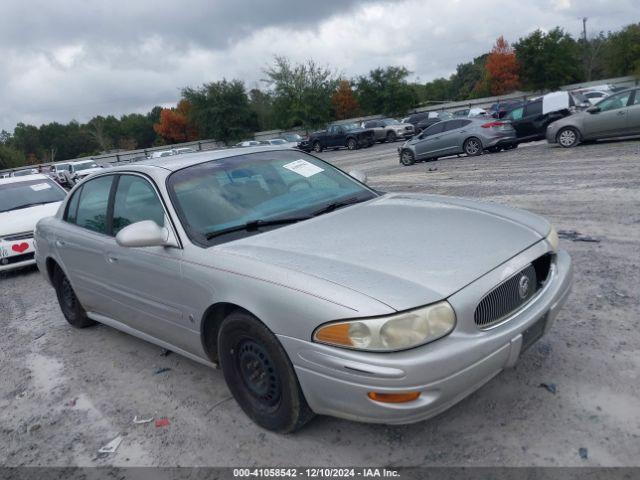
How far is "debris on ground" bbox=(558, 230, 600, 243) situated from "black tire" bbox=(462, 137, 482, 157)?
11218mm

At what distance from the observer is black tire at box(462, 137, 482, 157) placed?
670 inches

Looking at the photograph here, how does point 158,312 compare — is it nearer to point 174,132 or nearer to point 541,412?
point 541,412

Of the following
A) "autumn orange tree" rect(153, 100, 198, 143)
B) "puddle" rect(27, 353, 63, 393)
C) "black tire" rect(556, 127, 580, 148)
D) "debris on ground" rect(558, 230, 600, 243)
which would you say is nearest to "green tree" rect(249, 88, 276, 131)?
"autumn orange tree" rect(153, 100, 198, 143)

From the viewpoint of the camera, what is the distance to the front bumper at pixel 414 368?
2.39 metres

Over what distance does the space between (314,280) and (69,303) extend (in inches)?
140

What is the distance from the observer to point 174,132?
72938 mm

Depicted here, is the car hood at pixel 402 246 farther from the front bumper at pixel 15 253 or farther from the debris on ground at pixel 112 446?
the front bumper at pixel 15 253

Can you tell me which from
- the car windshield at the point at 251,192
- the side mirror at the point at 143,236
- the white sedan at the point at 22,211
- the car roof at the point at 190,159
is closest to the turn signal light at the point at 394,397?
the car windshield at the point at 251,192

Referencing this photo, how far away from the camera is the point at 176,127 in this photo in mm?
72625

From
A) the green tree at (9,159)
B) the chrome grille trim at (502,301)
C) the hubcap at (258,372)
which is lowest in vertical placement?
the hubcap at (258,372)

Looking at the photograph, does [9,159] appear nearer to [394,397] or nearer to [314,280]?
[314,280]

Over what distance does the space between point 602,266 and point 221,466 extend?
158 inches

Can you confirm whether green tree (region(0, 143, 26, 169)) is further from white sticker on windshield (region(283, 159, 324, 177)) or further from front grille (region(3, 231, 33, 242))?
white sticker on windshield (region(283, 159, 324, 177))

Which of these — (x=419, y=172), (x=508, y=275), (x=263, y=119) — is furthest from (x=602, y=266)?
(x=263, y=119)
